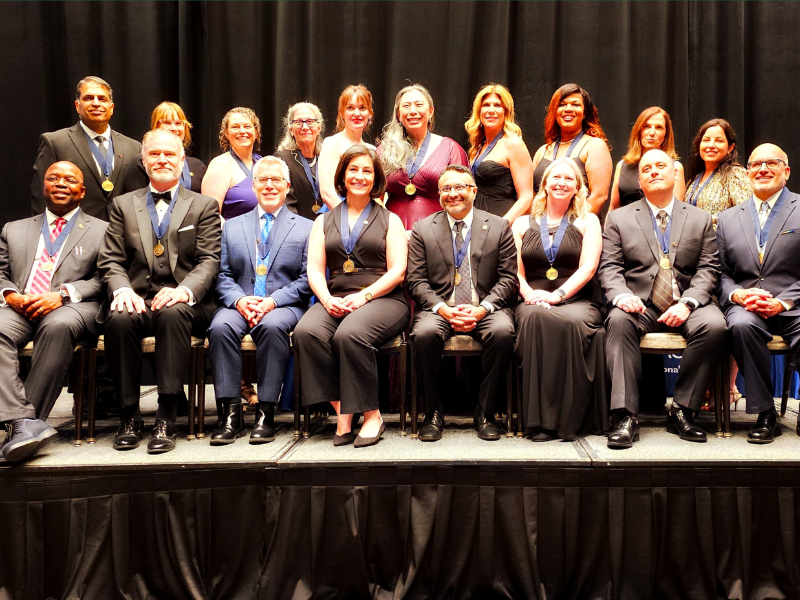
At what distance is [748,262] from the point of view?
148 inches

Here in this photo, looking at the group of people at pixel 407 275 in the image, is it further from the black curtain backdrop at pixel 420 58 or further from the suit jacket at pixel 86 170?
the black curtain backdrop at pixel 420 58

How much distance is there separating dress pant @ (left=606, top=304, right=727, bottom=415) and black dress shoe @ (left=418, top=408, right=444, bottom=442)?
84 cm

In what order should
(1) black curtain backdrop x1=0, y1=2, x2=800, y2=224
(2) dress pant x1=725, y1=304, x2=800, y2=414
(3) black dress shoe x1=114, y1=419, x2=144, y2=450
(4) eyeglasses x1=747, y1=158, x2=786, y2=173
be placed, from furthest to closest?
(1) black curtain backdrop x1=0, y1=2, x2=800, y2=224
(4) eyeglasses x1=747, y1=158, x2=786, y2=173
(2) dress pant x1=725, y1=304, x2=800, y2=414
(3) black dress shoe x1=114, y1=419, x2=144, y2=450

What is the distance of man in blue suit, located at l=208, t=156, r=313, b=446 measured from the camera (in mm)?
3520

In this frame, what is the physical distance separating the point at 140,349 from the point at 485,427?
1743 millimetres

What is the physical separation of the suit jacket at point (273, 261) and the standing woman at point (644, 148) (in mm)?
2040

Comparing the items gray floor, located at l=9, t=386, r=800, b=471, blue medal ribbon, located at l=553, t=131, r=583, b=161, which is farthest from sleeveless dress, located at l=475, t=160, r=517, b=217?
gray floor, located at l=9, t=386, r=800, b=471

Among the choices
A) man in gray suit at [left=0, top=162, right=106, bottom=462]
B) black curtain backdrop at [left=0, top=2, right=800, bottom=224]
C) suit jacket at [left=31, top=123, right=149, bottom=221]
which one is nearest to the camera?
man in gray suit at [left=0, top=162, right=106, bottom=462]

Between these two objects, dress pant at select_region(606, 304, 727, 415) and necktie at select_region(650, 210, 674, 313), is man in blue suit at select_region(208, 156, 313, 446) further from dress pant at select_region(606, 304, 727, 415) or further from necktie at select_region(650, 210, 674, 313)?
necktie at select_region(650, 210, 674, 313)

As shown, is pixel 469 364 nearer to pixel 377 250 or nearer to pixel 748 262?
pixel 377 250

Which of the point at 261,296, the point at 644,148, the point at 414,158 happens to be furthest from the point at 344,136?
the point at 644,148

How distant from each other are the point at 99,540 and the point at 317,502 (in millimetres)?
894

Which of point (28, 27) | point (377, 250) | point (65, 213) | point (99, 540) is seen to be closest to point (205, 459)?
point (99, 540)

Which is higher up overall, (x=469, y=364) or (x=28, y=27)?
(x=28, y=27)
